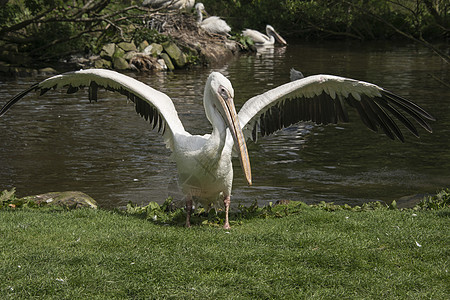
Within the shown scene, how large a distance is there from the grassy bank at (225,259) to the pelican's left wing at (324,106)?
122 cm

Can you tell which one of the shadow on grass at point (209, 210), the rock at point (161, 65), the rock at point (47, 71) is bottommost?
the shadow on grass at point (209, 210)

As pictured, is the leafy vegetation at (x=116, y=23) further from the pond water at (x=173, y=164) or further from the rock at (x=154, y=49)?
the pond water at (x=173, y=164)

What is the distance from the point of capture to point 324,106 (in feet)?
21.4

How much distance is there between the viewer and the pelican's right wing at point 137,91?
19.4ft

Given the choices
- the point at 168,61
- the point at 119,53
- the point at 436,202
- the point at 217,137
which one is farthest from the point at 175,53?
the point at 217,137

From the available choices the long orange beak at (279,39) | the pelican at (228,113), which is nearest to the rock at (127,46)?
the long orange beak at (279,39)

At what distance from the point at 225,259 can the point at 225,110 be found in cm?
153

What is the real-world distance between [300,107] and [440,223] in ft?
7.00

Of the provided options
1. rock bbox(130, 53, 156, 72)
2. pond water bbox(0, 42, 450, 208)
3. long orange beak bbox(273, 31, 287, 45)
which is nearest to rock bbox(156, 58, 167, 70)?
rock bbox(130, 53, 156, 72)

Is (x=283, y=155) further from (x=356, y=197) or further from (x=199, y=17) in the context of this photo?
(x=199, y=17)

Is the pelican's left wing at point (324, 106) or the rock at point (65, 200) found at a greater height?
the pelican's left wing at point (324, 106)

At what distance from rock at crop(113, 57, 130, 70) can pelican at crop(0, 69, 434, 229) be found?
41.5 feet

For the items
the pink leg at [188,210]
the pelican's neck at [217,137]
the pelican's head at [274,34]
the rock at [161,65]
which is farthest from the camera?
the pelican's head at [274,34]

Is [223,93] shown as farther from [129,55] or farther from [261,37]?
[261,37]
